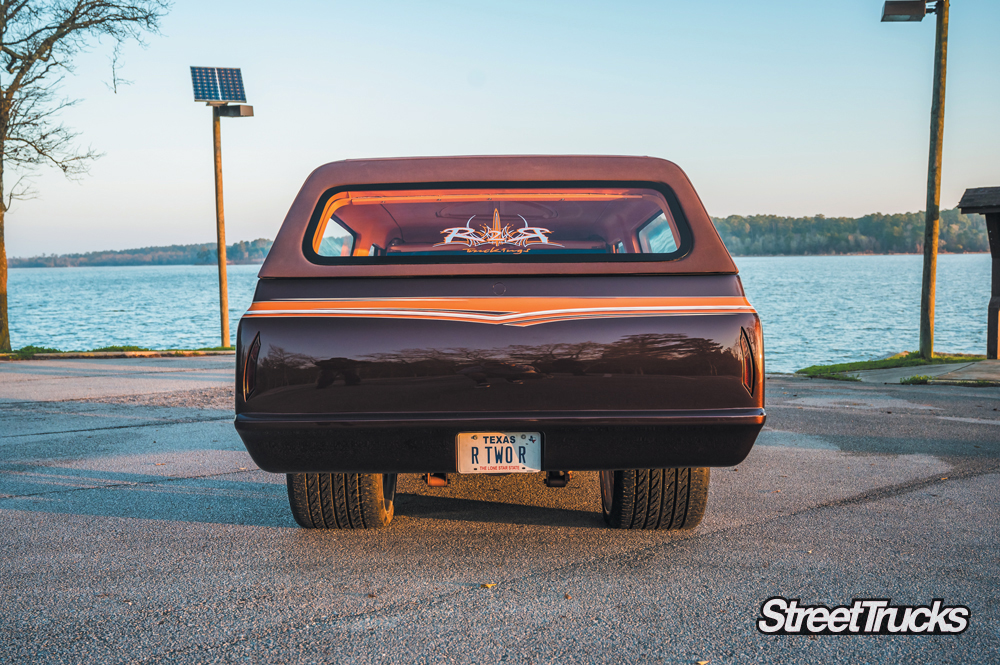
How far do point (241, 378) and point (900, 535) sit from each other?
3.26m

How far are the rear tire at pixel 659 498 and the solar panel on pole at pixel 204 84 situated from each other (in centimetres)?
1598

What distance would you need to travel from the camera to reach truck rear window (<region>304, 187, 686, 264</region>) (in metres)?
3.30

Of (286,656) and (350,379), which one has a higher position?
(350,379)

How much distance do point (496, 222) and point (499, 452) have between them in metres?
1.16

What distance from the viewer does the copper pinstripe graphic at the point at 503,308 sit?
3.04m

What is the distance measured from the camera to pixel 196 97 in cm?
1697

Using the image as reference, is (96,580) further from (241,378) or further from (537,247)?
(537,247)

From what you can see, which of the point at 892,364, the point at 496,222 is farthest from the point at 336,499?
the point at 892,364

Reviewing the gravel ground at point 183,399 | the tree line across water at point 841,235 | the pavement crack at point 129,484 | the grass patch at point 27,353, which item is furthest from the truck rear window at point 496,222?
the tree line across water at point 841,235

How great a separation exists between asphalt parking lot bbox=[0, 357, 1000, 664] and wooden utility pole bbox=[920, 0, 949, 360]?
26.6 feet

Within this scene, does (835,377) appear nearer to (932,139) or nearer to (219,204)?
(932,139)

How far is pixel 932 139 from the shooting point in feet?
43.8

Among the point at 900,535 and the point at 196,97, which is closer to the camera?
the point at 900,535

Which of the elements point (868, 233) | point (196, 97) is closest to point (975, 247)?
point (868, 233)
